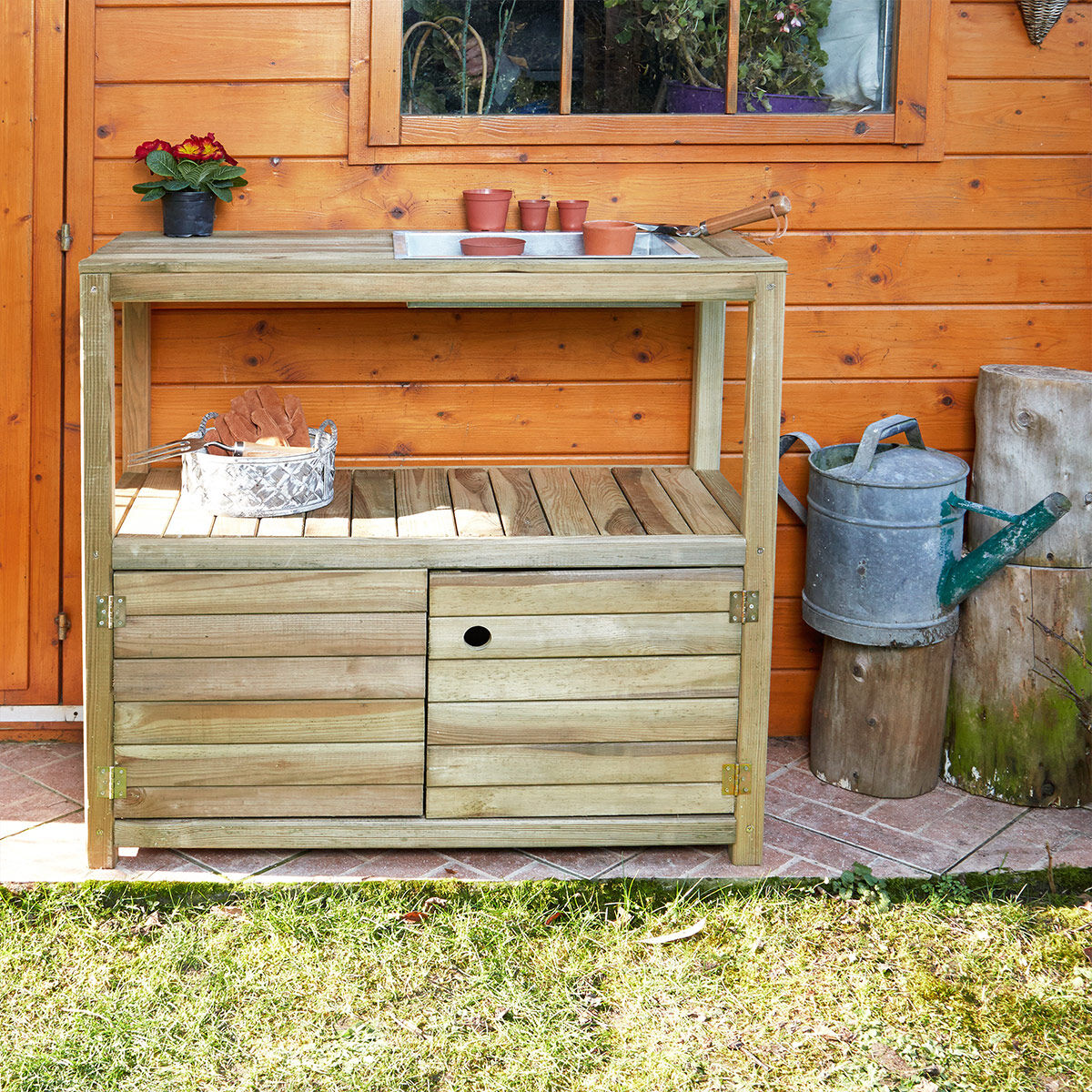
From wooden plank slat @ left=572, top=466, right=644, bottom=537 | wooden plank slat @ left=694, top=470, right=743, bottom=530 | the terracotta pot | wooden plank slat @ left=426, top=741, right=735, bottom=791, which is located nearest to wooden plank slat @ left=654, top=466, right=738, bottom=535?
wooden plank slat @ left=694, top=470, right=743, bottom=530

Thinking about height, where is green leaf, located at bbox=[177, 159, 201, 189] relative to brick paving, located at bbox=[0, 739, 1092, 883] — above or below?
above

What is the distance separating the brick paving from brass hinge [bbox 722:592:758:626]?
54 cm

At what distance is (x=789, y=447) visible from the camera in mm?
3404

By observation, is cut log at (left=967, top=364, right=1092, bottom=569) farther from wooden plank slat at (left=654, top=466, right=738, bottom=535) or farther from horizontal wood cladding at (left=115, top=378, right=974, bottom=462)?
wooden plank slat at (left=654, top=466, right=738, bottom=535)

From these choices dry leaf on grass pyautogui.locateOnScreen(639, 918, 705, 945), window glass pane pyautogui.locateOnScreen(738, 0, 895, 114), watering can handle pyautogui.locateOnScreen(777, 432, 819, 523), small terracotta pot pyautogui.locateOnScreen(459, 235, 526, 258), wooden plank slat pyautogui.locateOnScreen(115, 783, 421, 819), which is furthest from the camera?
watering can handle pyautogui.locateOnScreen(777, 432, 819, 523)

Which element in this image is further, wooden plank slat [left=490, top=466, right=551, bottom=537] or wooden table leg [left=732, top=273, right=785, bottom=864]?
wooden plank slat [left=490, top=466, right=551, bottom=537]

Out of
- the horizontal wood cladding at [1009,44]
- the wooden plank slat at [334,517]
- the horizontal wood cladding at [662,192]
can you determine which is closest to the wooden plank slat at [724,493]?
the horizontal wood cladding at [662,192]

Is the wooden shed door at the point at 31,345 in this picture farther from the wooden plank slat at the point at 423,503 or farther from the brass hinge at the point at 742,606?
the brass hinge at the point at 742,606

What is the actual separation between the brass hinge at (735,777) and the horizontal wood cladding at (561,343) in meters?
1.00

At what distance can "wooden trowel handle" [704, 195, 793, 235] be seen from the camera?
2.85m

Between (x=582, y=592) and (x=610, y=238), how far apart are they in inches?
29.0

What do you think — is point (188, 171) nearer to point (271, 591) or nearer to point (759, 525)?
point (271, 591)

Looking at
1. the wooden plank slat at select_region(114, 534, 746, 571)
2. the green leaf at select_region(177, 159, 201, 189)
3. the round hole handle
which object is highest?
the green leaf at select_region(177, 159, 201, 189)

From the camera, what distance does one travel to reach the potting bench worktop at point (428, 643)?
2.71 m
